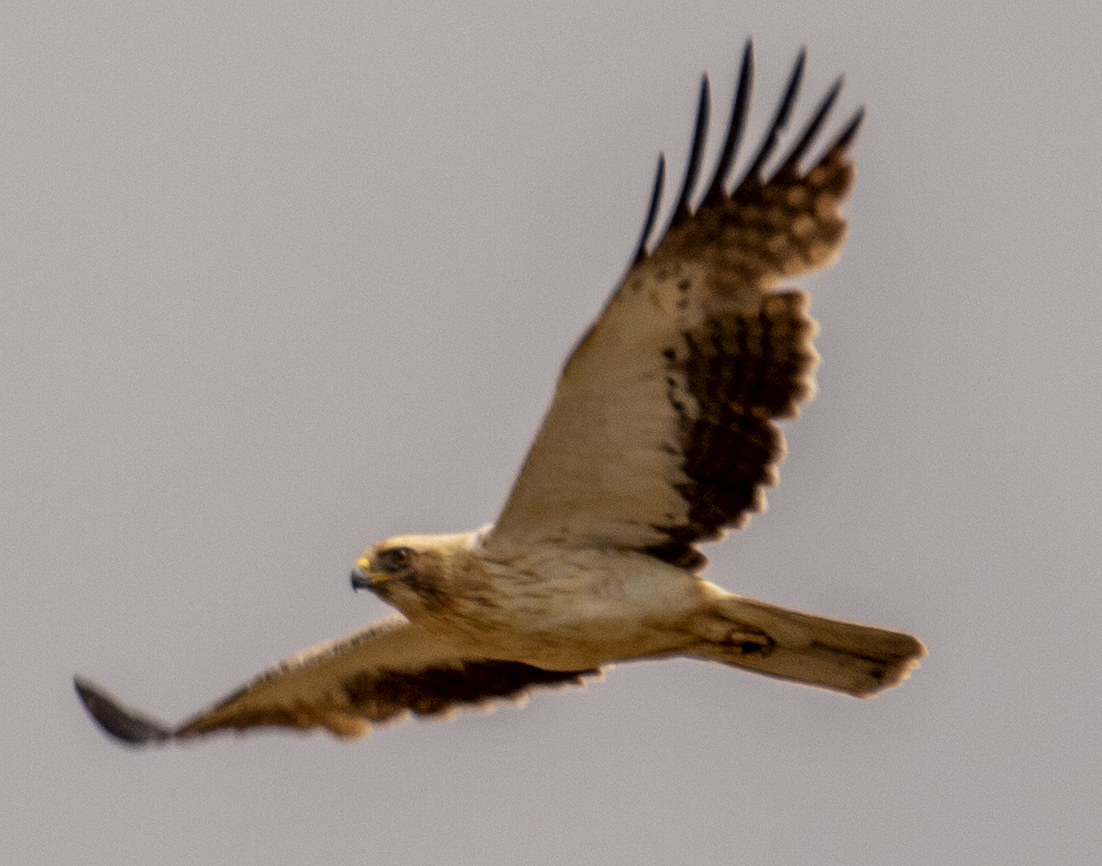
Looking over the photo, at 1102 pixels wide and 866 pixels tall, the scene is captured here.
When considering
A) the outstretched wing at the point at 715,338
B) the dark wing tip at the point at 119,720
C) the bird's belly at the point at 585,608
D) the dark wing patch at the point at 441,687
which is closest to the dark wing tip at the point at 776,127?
the outstretched wing at the point at 715,338

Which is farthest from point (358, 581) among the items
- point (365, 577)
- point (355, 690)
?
point (355, 690)

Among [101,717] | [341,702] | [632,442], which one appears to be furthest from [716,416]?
[101,717]

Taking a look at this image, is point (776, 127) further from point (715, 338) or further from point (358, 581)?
point (358, 581)

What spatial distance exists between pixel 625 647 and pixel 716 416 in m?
1.22

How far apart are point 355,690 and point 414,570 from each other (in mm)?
2091

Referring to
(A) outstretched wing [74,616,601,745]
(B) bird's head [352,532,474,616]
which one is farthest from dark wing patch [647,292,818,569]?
(A) outstretched wing [74,616,601,745]

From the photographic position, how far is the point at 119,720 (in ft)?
36.6

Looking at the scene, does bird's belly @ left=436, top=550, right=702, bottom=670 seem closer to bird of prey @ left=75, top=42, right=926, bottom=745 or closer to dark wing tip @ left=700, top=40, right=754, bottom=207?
bird of prey @ left=75, top=42, right=926, bottom=745

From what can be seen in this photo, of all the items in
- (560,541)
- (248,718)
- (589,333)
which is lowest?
(248,718)

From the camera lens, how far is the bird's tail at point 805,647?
9484 mm

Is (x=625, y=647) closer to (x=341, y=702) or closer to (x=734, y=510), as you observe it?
(x=734, y=510)

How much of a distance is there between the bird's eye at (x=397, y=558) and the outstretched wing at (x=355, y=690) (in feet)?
4.50

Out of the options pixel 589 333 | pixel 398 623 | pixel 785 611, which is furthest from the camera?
pixel 398 623

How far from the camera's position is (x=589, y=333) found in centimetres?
887
